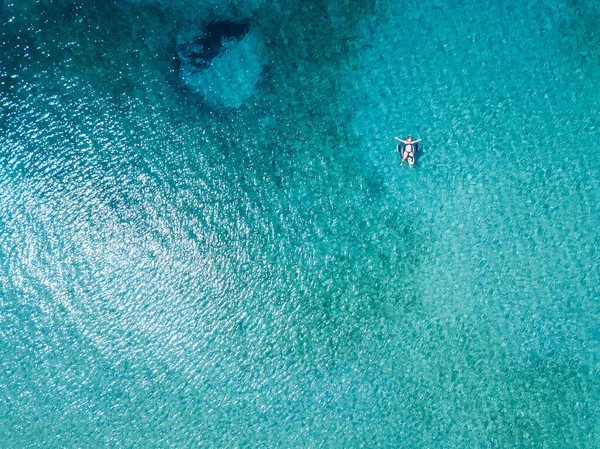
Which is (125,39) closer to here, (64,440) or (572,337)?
(64,440)

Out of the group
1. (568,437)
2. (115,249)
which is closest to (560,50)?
(568,437)

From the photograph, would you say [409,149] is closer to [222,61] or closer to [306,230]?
[306,230]

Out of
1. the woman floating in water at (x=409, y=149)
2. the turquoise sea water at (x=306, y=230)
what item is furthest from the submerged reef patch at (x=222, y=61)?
the woman floating in water at (x=409, y=149)

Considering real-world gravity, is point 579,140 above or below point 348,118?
below

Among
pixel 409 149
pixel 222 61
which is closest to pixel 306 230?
pixel 409 149

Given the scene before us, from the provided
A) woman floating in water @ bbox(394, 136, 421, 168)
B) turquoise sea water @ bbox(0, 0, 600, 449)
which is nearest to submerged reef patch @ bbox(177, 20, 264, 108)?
turquoise sea water @ bbox(0, 0, 600, 449)

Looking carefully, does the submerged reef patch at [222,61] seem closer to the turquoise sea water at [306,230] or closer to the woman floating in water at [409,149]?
the turquoise sea water at [306,230]
